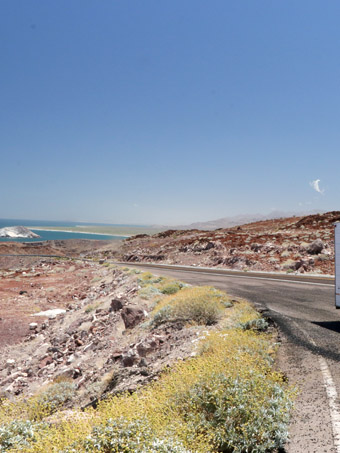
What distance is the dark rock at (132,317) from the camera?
40.9 ft

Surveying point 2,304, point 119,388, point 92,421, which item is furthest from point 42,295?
point 92,421

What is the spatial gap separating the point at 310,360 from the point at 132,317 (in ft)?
25.0

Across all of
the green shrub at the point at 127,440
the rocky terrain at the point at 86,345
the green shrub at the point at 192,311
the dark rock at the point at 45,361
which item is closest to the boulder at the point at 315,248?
the rocky terrain at the point at 86,345

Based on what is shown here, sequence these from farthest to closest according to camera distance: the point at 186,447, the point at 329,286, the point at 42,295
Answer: the point at 42,295
the point at 329,286
the point at 186,447

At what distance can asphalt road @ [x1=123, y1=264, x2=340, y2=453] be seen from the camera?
13.5 ft

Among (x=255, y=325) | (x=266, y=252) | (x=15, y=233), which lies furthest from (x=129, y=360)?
(x=15, y=233)

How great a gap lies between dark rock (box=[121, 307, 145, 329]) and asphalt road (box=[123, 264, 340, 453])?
4.80 metres

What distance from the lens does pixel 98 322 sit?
14922 mm

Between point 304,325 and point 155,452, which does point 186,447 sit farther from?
point 304,325

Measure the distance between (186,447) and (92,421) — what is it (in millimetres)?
1374

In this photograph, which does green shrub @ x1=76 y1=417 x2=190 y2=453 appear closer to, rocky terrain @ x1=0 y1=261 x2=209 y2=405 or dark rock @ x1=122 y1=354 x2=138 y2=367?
rocky terrain @ x1=0 y1=261 x2=209 y2=405

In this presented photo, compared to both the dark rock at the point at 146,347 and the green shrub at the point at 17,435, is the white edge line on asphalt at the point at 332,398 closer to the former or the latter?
the green shrub at the point at 17,435

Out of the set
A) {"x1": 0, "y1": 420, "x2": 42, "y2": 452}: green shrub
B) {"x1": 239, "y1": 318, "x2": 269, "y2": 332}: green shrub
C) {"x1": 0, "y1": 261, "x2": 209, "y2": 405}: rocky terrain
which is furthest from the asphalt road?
{"x1": 0, "y1": 420, "x2": 42, "y2": 452}: green shrub

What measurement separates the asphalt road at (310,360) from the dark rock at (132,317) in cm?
480
